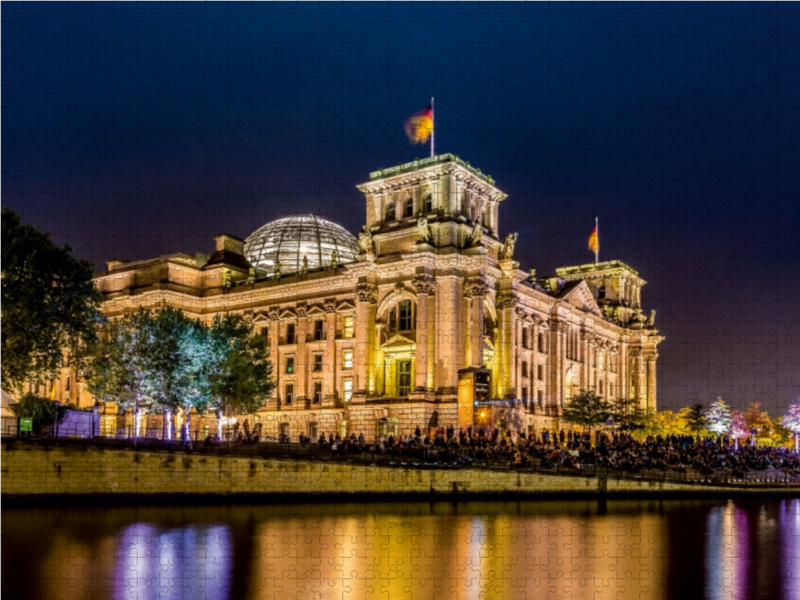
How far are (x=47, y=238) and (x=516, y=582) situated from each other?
38.8m

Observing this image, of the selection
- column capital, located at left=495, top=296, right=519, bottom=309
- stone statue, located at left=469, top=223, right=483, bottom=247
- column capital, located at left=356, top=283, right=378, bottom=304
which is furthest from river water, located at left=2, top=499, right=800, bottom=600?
column capital, located at left=495, top=296, right=519, bottom=309

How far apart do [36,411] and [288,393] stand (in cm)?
4245

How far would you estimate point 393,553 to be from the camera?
28.6 metres

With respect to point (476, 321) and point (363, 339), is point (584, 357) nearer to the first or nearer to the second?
point (476, 321)

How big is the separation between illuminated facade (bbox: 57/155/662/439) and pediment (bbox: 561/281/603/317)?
285 mm

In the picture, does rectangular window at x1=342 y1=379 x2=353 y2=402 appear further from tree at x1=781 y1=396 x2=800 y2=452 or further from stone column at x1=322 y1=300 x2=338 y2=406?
tree at x1=781 y1=396 x2=800 y2=452

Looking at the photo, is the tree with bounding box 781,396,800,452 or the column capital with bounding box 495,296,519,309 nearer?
the column capital with bounding box 495,296,519,309

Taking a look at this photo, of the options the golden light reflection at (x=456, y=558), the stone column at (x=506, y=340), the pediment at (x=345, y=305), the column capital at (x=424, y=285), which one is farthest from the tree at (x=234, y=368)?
the golden light reflection at (x=456, y=558)

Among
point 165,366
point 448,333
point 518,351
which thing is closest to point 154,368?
point 165,366

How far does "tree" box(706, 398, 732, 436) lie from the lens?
429 feet

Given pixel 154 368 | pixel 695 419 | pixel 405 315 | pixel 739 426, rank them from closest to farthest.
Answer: pixel 154 368 < pixel 405 315 < pixel 695 419 < pixel 739 426

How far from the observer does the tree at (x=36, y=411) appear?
5306 centimetres

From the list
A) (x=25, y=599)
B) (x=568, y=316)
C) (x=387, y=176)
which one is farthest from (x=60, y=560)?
(x=568, y=316)

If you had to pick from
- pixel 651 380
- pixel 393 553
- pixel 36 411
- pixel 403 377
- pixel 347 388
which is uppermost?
pixel 403 377
